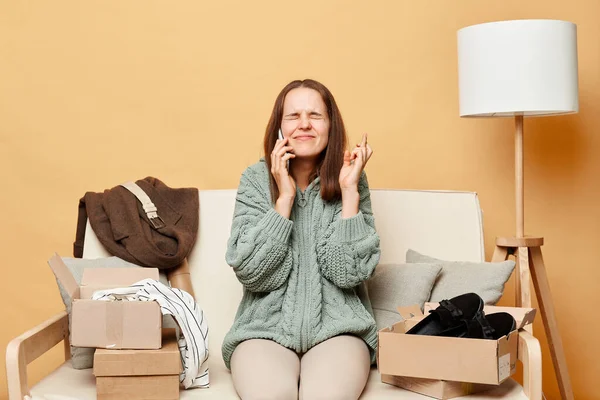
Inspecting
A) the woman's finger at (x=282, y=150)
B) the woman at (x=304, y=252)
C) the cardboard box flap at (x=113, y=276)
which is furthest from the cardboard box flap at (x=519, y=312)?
the cardboard box flap at (x=113, y=276)

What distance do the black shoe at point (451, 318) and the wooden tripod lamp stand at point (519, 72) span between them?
0.61 metres

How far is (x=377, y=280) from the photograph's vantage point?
2582 millimetres

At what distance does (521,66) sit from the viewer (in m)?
2.59

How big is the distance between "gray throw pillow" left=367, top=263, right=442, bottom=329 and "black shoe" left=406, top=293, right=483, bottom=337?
33 centimetres

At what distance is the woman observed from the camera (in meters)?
2.24

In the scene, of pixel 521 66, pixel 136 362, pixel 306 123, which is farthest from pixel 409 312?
pixel 521 66

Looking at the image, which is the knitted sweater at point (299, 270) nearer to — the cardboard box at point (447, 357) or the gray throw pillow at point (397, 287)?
the gray throw pillow at point (397, 287)

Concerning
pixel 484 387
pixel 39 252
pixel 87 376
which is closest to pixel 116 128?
pixel 39 252

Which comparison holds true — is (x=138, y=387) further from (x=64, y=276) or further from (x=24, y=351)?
(x=64, y=276)

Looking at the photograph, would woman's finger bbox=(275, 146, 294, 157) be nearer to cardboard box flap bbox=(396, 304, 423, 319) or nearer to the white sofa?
the white sofa

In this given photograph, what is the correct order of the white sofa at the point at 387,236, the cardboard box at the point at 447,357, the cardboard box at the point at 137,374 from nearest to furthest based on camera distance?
the cardboard box at the point at 447,357
the cardboard box at the point at 137,374
the white sofa at the point at 387,236

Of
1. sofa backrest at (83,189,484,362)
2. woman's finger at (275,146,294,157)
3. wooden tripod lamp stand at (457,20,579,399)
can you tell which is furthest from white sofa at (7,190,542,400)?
woman's finger at (275,146,294,157)

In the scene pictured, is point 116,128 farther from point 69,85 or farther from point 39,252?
point 39,252

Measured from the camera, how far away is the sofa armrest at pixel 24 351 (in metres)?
2.03
